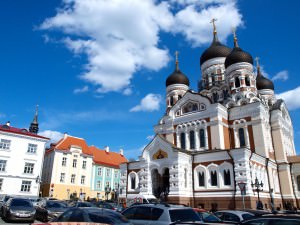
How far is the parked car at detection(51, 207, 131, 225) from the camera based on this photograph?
25.5ft

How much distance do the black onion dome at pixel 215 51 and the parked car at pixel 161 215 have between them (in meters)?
39.6

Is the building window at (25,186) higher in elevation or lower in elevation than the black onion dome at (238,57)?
lower

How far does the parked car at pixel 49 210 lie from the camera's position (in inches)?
615

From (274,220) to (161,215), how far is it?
401 cm

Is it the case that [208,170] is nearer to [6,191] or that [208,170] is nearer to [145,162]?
[145,162]

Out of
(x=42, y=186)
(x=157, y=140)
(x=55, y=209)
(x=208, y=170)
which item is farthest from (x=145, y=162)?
(x=42, y=186)

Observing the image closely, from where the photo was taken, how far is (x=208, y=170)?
28547mm

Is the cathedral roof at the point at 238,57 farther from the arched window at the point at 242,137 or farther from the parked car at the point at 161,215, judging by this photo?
the parked car at the point at 161,215

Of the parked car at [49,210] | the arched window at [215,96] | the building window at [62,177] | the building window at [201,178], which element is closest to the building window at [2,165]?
the building window at [62,177]

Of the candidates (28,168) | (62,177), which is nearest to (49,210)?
(28,168)

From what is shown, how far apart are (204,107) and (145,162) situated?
11149mm

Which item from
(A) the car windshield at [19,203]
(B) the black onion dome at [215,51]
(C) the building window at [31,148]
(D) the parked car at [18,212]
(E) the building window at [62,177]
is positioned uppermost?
(B) the black onion dome at [215,51]

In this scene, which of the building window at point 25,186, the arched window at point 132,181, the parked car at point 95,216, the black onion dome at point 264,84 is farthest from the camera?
the black onion dome at point 264,84

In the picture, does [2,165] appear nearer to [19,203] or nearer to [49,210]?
[19,203]
